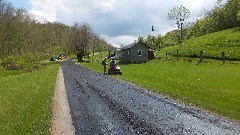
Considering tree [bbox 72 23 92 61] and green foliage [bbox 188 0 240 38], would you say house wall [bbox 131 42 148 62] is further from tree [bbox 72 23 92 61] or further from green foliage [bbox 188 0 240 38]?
tree [bbox 72 23 92 61]

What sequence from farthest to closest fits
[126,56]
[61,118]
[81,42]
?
[81,42] < [126,56] < [61,118]

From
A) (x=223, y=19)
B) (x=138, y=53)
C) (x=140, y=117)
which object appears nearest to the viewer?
(x=140, y=117)

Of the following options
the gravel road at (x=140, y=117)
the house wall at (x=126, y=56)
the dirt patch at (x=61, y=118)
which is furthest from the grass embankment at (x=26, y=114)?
the house wall at (x=126, y=56)

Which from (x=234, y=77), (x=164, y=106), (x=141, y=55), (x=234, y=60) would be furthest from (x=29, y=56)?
(x=164, y=106)

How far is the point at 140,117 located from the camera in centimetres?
1794

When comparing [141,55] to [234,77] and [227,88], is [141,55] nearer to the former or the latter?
[234,77]

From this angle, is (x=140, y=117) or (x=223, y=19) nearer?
(x=140, y=117)

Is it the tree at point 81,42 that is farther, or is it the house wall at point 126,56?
the tree at point 81,42

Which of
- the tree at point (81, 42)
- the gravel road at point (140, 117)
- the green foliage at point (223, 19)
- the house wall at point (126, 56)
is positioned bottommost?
the gravel road at point (140, 117)

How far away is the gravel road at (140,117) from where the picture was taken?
49.2 ft

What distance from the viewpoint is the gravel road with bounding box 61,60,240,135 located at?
1499 centimetres

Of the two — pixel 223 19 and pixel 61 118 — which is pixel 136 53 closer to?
pixel 223 19

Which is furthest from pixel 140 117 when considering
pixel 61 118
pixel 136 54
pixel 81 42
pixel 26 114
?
pixel 81 42

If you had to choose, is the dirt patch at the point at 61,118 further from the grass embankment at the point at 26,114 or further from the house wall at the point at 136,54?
the house wall at the point at 136,54
